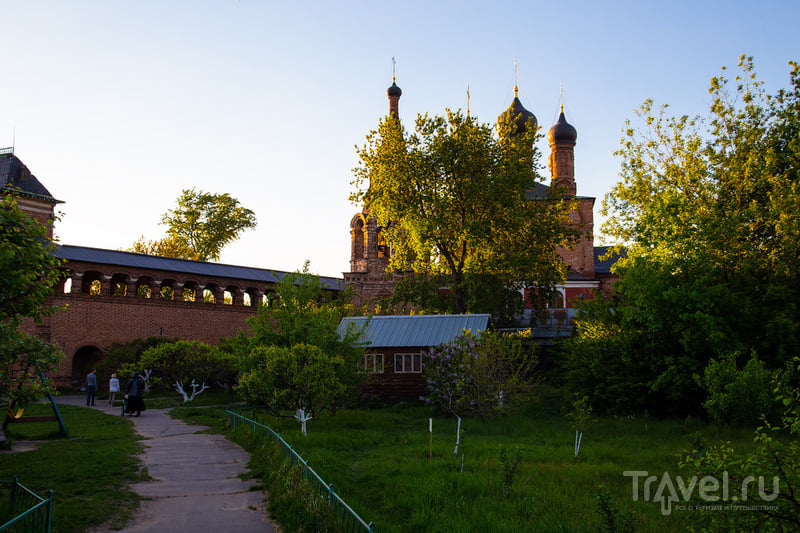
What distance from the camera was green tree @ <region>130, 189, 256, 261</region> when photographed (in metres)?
54.2

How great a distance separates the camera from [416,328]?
2705cm

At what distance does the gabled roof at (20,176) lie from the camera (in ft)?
131

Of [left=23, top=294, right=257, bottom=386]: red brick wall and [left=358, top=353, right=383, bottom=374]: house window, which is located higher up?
[left=23, top=294, right=257, bottom=386]: red brick wall

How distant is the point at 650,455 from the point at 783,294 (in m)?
9.91

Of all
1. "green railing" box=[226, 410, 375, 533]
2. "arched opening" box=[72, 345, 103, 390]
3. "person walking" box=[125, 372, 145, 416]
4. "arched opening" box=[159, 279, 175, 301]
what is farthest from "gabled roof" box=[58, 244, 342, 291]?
"green railing" box=[226, 410, 375, 533]

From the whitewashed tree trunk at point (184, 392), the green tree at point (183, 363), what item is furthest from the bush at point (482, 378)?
the whitewashed tree trunk at point (184, 392)

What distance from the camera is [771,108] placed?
2366cm

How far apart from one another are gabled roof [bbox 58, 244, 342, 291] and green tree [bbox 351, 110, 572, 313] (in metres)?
7.75

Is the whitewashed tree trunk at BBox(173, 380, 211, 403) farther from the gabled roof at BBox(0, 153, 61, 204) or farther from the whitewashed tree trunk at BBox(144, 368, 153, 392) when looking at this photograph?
Result: the gabled roof at BBox(0, 153, 61, 204)

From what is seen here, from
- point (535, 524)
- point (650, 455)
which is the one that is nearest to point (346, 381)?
point (650, 455)

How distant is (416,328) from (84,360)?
69.6 feet

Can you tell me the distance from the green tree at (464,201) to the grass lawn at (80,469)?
18.9 metres

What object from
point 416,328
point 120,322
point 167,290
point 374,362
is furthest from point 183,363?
point 167,290

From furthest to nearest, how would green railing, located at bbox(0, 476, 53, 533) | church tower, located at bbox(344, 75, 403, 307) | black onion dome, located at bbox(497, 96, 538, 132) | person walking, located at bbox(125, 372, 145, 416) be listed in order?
black onion dome, located at bbox(497, 96, 538, 132) < church tower, located at bbox(344, 75, 403, 307) < person walking, located at bbox(125, 372, 145, 416) < green railing, located at bbox(0, 476, 53, 533)
